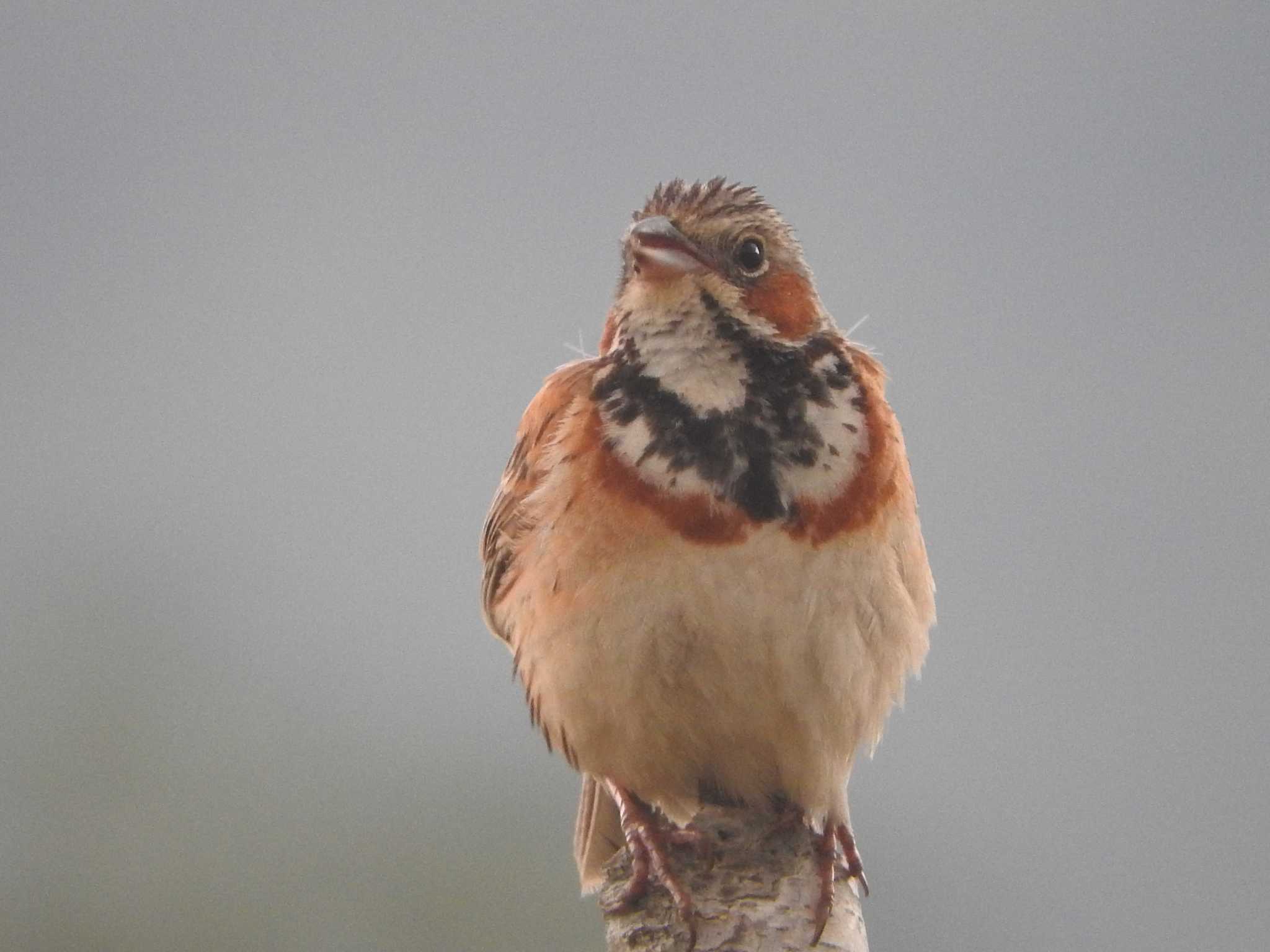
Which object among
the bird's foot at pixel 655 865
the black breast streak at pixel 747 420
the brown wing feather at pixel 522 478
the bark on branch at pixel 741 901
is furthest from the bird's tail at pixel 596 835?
the black breast streak at pixel 747 420

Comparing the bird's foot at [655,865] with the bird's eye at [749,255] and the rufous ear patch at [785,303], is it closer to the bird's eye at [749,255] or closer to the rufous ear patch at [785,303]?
the rufous ear patch at [785,303]

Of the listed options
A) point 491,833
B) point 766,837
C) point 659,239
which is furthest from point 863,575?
point 491,833

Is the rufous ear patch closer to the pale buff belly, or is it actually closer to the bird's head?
the bird's head

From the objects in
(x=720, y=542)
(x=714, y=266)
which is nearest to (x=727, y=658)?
(x=720, y=542)

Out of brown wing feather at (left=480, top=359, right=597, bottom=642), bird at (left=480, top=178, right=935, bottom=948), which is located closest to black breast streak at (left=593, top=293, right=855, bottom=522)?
bird at (left=480, top=178, right=935, bottom=948)

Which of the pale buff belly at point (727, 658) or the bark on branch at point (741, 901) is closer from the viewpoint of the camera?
the bark on branch at point (741, 901)

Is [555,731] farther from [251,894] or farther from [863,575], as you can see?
[251,894]
